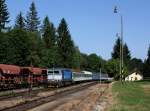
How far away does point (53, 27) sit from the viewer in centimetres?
16700

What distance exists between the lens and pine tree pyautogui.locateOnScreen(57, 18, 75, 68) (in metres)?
154

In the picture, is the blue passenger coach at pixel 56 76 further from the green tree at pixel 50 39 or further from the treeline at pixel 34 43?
the green tree at pixel 50 39

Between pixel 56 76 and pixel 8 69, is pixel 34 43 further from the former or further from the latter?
pixel 8 69

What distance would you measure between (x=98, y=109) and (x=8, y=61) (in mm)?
76353

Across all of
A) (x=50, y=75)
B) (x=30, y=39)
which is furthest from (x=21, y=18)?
(x=50, y=75)

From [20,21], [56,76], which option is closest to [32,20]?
[20,21]

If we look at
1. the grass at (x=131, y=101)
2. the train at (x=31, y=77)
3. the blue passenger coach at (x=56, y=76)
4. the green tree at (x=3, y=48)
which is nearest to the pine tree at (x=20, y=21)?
the green tree at (x=3, y=48)

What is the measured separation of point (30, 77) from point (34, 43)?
62726mm

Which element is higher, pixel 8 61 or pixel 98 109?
pixel 8 61

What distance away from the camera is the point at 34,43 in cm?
12131

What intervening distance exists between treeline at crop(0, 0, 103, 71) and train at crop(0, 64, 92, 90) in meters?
5.94

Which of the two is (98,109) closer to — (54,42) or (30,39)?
(30,39)

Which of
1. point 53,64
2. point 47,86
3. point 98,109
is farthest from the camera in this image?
point 53,64

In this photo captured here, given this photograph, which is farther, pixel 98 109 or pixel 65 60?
pixel 65 60
